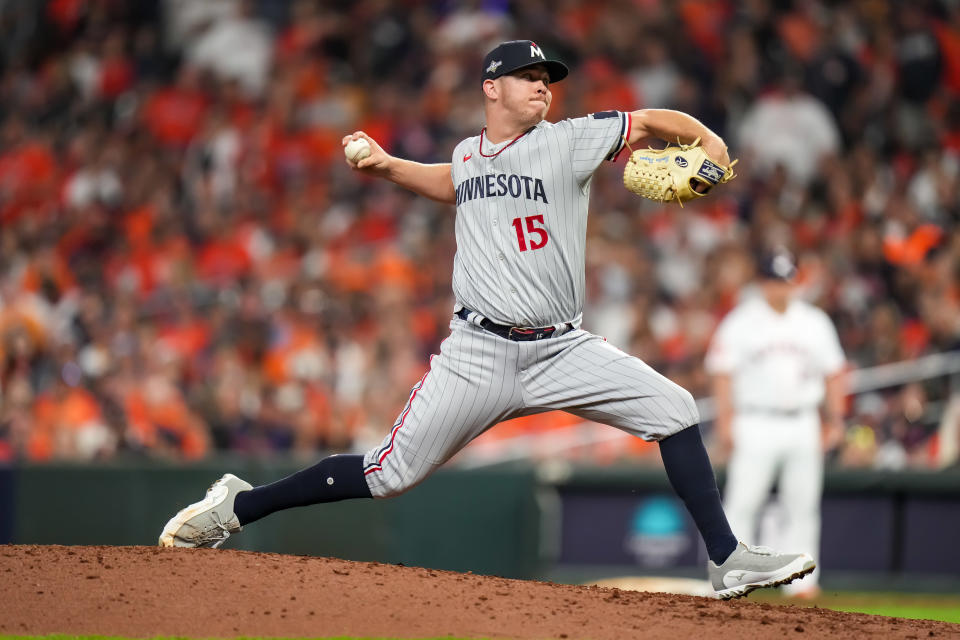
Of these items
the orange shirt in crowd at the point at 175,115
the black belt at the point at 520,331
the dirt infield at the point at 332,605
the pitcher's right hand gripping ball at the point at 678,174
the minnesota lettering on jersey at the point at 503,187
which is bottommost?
the dirt infield at the point at 332,605

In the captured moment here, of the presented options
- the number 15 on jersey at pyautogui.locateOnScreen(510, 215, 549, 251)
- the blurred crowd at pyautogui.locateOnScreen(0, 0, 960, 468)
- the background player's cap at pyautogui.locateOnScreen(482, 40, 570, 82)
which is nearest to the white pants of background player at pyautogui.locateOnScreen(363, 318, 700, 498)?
the number 15 on jersey at pyautogui.locateOnScreen(510, 215, 549, 251)

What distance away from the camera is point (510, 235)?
15.1 feet

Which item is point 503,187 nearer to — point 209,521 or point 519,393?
point 519,393

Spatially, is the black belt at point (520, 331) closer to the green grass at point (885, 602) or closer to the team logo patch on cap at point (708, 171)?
the team logo patch on cap at point (708, 171)

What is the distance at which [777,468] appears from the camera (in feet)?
26.3

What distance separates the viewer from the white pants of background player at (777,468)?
7883 millimetres

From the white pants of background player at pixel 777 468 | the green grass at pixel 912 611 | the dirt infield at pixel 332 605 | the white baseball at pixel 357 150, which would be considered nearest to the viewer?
the dirt infield at pixel 332 605

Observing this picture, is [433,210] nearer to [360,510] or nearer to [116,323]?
[116,323]

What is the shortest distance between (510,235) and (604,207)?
24.9ft

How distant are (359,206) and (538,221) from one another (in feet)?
27.1

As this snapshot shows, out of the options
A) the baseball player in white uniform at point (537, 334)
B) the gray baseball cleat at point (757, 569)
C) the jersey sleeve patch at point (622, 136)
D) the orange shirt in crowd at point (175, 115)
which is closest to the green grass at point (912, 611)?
the gray baseball cleat at point (757, 569)

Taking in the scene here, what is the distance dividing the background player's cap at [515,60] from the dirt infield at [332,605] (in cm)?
180

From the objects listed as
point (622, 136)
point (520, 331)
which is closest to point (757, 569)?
point (520, 331)

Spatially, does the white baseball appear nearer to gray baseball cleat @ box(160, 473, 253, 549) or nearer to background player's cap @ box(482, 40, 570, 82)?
background player's cap @ box(482, 40, 570, 82)
